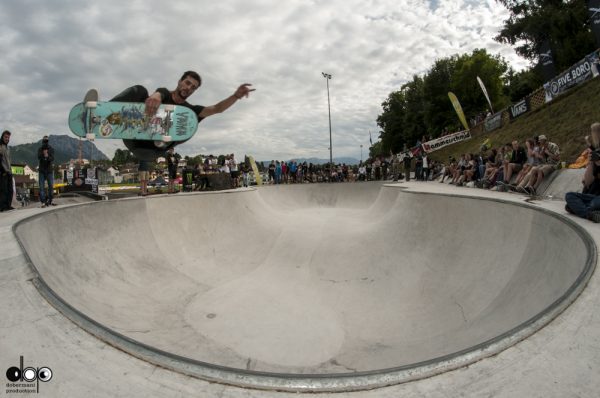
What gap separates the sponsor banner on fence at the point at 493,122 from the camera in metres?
23.9

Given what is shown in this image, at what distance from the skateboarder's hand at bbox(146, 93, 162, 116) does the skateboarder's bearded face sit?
2.25ft

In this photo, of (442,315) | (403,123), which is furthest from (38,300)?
(403,123)

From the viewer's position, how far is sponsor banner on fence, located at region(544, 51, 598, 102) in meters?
14.4

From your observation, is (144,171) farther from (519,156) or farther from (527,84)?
(527,84)

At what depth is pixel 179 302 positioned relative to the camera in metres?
5.36

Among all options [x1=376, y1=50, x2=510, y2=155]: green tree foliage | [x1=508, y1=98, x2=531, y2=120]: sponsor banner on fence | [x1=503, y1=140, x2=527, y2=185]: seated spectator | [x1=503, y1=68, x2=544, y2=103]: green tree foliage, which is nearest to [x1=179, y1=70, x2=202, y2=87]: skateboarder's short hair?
[x1=503, y1=140, x2=527, y2=185]: seated spectator

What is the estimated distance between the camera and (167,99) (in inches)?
404

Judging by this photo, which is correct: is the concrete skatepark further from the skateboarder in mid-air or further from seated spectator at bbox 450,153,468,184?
seated spectator at bbox 450,153,468,184

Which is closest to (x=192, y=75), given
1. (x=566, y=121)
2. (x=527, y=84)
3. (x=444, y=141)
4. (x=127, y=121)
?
(x=127, y=121)

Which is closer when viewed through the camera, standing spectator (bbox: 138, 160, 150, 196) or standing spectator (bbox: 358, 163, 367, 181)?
standing spectator (bbox: 138, 160, 150, 196)

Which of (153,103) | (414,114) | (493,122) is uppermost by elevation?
(414,114)

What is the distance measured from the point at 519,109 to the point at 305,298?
22.1 meters

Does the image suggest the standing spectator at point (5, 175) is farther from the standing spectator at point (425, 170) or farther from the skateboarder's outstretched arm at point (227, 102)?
the standing spectator at point (425, 170)

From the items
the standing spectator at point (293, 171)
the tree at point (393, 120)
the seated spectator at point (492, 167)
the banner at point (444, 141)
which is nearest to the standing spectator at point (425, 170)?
the seated spectator at point (492, 167)
